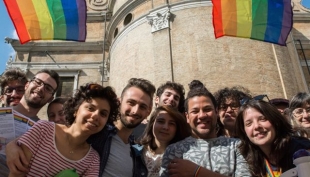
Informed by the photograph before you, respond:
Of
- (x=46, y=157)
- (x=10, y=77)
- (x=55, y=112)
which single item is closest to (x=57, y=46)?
(x=55, y=112)

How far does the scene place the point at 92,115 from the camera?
2.82 m

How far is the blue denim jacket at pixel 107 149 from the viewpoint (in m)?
2.96

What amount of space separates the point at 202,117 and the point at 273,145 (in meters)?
0.81

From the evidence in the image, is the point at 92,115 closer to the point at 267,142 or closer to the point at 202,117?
the point at 202,117

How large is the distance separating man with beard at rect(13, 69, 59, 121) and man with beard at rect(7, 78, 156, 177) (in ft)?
4.80

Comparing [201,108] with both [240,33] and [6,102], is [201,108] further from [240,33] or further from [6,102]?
[240,33]

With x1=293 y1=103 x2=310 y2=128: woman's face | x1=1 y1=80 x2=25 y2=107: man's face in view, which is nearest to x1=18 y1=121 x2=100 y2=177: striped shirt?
x1=1 y1=80 x2=25 y2=107: man's face

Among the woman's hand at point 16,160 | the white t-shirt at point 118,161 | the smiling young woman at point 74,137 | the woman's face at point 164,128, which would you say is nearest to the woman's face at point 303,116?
the woman's face at point 164,128

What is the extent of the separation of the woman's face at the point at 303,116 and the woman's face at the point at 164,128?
214 cm

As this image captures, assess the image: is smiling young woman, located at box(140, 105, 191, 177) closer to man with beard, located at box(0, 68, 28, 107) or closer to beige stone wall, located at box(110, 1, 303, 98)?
man with beard, located at box(0, 68, 28, 107)

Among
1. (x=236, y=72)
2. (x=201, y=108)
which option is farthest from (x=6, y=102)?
(x=236, y=72)

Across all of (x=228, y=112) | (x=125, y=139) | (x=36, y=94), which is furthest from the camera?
(x=228, y=112)

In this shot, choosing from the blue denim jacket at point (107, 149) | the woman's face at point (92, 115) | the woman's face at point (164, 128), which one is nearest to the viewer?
the woman's face at point (92, 115)

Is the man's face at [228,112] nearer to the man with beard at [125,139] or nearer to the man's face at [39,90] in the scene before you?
the man with beard at [125,139]
